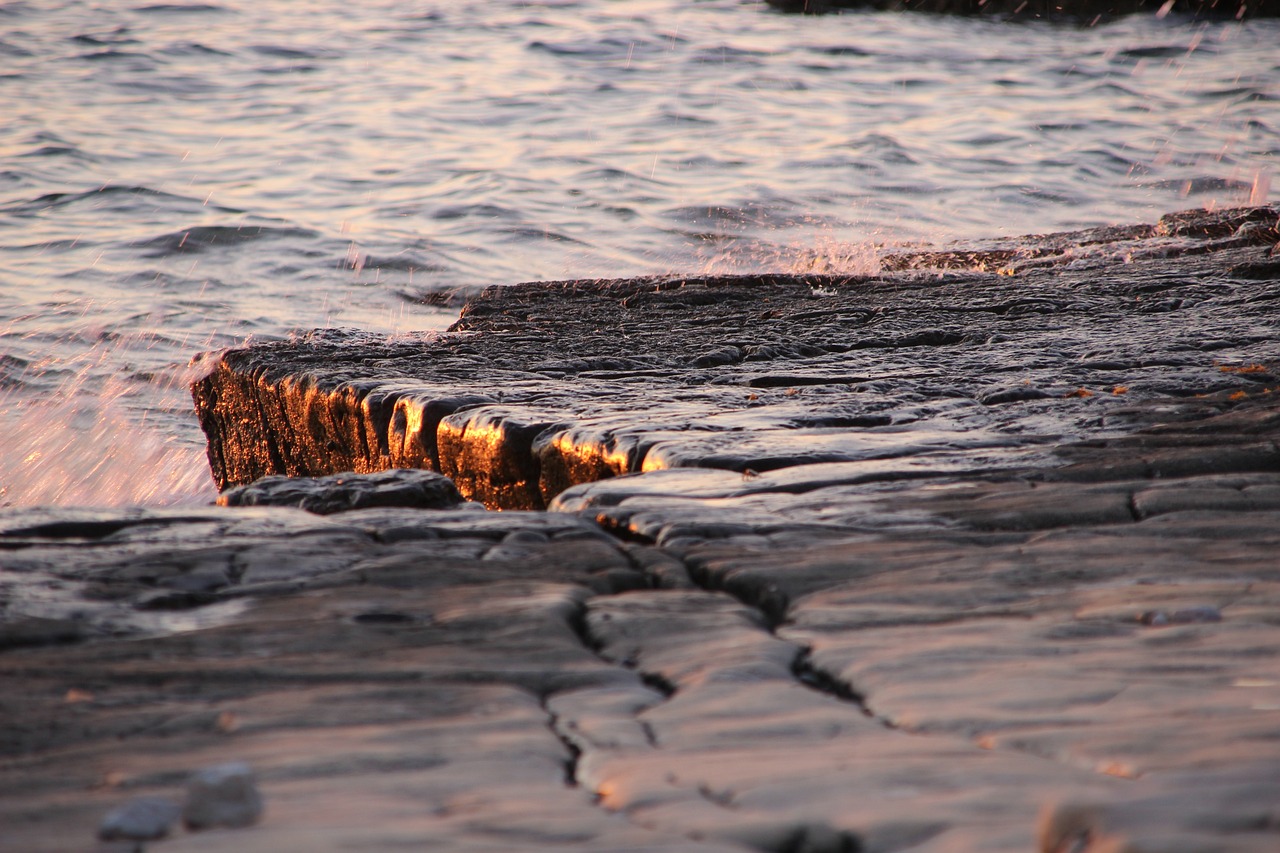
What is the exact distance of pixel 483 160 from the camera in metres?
13.9

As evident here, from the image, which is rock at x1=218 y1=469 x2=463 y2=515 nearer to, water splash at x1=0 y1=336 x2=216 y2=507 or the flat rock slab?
water splash at x1=0 y1=336 x2=216 y2=507

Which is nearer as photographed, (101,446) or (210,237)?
(101,446)

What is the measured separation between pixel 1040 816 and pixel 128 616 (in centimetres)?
139

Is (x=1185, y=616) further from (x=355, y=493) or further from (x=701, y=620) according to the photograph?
(x=355, y=493)

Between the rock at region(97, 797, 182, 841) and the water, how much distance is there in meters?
5.32

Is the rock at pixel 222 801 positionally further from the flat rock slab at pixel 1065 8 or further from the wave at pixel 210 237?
the flat rock slab at pixel 1065 8

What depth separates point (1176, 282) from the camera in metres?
5.18

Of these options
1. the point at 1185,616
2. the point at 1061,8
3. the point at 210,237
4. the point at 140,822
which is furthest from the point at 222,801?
the point at 1061,8

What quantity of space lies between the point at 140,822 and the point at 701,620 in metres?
0.90

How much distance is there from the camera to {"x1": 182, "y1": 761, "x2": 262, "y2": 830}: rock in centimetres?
118

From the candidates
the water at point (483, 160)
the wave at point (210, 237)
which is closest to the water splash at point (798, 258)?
the water at point (483, 160)

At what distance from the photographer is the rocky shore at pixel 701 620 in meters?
1.19

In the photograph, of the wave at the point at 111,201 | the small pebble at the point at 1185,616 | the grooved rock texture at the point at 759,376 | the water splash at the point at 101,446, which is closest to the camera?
the small pebble at the point at 1185,616

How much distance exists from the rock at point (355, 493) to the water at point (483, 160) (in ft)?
12.0
